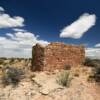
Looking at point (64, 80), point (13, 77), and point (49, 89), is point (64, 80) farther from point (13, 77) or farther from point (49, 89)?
point (13, 77)

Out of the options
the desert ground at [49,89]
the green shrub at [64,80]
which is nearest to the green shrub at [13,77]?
the desert ground at [49,89]

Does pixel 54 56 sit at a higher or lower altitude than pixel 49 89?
higher

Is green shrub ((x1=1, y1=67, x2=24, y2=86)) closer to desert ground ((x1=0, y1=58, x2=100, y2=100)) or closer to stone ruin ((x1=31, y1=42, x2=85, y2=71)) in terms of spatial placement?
desert ground ((x1=0, y1=58, x2=100, y2=100))

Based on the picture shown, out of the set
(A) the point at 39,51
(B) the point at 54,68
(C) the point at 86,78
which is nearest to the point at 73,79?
(C) the point at 86,78

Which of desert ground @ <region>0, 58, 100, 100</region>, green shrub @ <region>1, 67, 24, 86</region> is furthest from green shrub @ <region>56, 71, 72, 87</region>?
green shrub @ <region>1, 67, 24, 86</region>

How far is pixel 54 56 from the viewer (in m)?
15.8

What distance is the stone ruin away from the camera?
15406 mm

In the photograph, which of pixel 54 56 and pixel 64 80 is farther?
pixel 54 56

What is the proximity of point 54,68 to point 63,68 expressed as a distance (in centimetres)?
83

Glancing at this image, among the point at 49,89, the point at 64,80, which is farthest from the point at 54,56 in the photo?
the point at 49,89

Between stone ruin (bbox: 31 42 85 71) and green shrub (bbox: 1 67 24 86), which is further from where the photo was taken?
stone ruin (bbox: 31 42 85 71)

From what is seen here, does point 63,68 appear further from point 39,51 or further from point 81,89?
point 81,89

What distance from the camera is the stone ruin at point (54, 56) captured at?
50.5 feet

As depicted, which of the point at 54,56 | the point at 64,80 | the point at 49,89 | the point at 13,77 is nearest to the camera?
the point at 49,89
